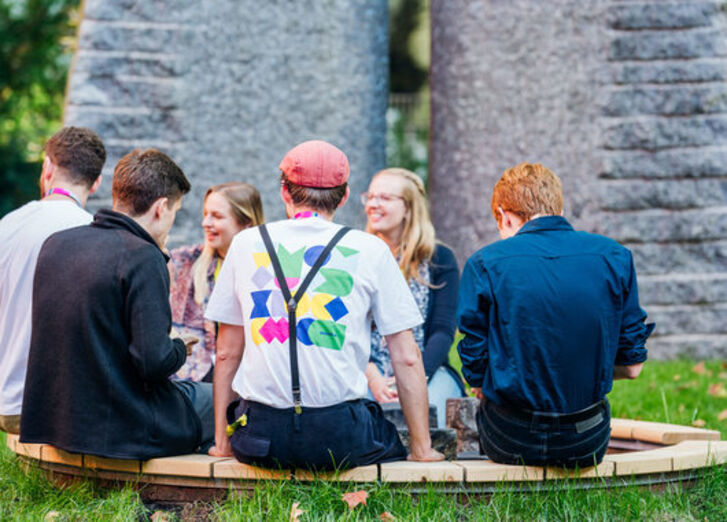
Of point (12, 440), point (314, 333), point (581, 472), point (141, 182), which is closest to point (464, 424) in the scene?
point (581, 472)

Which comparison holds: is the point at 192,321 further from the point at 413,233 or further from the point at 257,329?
the point at 257,329

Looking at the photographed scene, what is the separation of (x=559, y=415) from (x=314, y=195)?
1184mm

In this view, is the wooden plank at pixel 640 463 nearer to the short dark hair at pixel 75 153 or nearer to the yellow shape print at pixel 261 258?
the yellow shape print at pixel 261 258

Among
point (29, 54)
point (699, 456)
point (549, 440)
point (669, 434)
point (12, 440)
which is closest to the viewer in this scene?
point (549, 440)

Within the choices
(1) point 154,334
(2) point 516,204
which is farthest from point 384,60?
(1) point 154,334

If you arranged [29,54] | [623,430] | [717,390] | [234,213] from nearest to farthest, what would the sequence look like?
[623,430], [234,213], [717,390], [29,54]

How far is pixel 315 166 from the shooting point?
323cm

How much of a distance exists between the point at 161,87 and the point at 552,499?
466cm

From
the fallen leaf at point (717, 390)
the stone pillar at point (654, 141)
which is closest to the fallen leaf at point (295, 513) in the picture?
the fallen leaf at point (717, 390)

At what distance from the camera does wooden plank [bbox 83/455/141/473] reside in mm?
3297

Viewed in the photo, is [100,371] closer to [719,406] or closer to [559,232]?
[559,232]

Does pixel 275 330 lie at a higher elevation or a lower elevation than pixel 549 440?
higher

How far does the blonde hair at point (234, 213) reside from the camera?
4645 mm

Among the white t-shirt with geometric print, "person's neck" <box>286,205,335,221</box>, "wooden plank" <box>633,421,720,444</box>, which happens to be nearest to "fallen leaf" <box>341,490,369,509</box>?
the white t-shirt with geometric print
